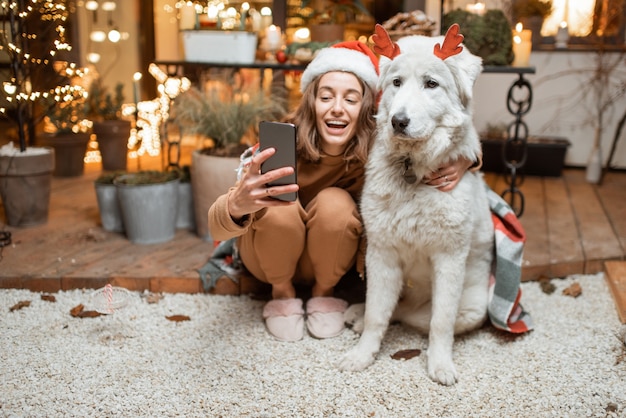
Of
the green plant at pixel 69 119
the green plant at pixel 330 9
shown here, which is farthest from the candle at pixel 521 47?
the green plant at pixel 69 119

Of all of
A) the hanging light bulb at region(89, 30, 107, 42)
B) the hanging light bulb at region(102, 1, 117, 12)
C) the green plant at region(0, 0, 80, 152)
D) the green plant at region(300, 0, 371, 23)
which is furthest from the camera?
the hanging light bulb at region(102, 1, 117, 12)

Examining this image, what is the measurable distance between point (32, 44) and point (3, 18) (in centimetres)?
16

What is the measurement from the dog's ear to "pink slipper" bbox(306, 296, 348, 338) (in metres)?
0.92

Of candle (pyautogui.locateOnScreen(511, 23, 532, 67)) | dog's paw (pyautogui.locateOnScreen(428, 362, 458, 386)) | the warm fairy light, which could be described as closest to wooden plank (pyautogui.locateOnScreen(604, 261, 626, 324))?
dog's paw (pyautogui.locateOnScreen(428, 362, 458, 386))

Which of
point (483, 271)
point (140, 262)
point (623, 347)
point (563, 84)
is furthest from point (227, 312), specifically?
point (563, 84)

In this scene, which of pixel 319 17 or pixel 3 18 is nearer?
pixel 3 18

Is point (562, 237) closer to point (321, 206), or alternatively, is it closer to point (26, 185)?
point (321, 206)

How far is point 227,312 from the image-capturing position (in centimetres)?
228

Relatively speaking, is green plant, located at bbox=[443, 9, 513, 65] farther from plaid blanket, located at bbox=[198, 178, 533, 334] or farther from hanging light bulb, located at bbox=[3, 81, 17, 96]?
hanging light bulb, located at bbox=[3, 81, 17, 96]

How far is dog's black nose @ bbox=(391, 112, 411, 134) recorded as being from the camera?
1.59 m

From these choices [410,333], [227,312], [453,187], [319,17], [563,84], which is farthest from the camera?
[563,84]

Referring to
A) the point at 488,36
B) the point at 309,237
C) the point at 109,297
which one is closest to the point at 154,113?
the point at 109,297

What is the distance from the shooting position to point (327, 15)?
3.13m

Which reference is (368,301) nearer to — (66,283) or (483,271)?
(483,271)
